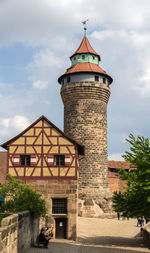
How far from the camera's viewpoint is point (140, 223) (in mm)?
32812

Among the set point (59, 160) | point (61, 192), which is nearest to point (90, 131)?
point (59, 160)

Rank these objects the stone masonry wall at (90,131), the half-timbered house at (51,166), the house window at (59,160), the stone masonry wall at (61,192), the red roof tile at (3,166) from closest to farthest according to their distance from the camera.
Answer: the stone masonry wall at (61,192) → the half-timbered house at (51,166) → the house window at (59,160) → the red roof tile at (3,166) → the stone masonry wall at (90,131)

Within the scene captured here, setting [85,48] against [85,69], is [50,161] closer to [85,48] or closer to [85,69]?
[85,69]

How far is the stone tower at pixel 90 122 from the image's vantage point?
35.7m

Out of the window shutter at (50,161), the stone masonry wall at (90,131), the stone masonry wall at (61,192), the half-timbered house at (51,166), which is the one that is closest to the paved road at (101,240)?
the stone masonry wall at (61,192)

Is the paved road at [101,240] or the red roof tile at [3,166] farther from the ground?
the red roof tile at [3,166]

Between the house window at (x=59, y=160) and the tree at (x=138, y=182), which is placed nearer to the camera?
the tree at (x=138, y=182)

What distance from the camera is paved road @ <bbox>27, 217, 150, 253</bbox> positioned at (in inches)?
727

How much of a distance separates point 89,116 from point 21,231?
71.2 ft

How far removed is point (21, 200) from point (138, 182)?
6826mm

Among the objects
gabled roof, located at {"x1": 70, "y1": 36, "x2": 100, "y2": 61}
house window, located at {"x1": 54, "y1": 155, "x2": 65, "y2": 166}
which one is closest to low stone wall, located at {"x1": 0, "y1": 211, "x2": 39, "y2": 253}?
house window, located at {"x1": 54, "y1": 155, "x2": 65, "y2": 166}

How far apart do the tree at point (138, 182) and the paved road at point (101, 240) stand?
2135mm

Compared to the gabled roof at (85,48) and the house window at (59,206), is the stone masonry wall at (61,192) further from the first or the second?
the gabled roof at (85,48)

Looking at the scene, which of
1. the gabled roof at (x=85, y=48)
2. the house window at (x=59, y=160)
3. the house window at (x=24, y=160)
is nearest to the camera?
the house window at (x=59, y=160)
